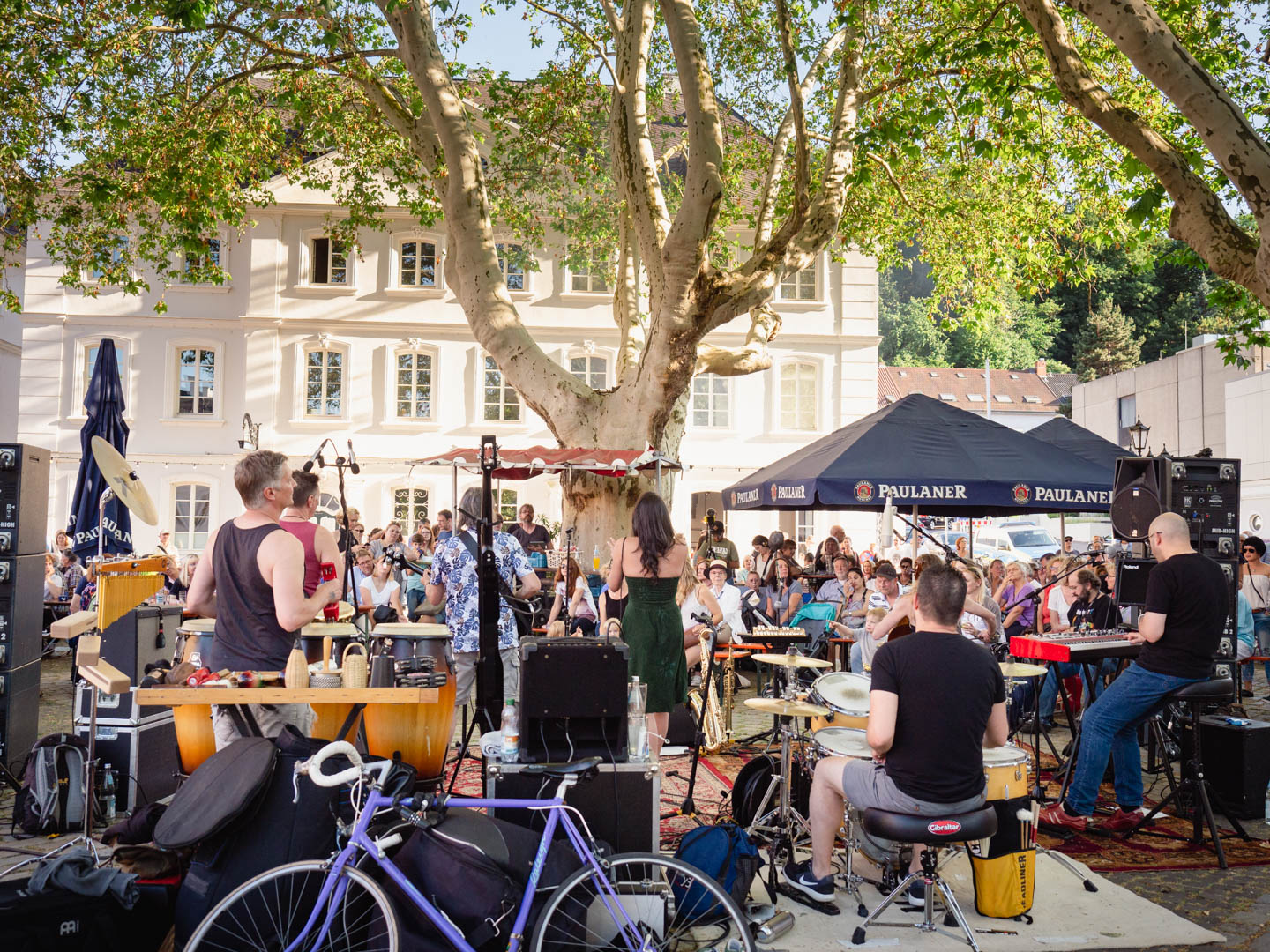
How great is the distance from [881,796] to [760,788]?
4.41 feet

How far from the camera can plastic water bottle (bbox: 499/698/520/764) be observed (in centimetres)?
460

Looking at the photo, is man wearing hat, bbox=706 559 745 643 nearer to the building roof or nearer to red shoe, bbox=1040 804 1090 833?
red shoe, bbox=1040 804 1090 833

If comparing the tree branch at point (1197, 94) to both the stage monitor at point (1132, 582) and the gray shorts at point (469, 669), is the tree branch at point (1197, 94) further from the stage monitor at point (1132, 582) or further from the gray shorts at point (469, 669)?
the gray shorts at point (469, 669)

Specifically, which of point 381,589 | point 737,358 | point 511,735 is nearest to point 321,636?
point 511,735

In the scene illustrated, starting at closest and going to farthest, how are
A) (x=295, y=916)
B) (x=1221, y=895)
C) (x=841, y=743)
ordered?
(x=295, y=916)
(x=841, y=743)
(x=1221, y=895)

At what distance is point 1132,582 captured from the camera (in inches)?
314

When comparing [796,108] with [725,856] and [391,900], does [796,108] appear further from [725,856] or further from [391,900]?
[391,900]

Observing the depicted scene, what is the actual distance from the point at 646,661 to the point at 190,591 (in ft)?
8.31

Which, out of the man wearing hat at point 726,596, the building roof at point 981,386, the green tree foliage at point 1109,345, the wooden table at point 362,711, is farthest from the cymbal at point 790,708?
the building roof at point 981,386

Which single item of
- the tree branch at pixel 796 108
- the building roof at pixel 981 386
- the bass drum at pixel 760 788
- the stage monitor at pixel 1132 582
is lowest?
the bass drum at pixel 760 788

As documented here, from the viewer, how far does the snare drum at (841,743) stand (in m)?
4.86

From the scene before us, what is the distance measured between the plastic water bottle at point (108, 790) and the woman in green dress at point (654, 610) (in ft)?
10.7

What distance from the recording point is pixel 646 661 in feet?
20.1

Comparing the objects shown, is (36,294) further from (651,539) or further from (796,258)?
(651,539)
